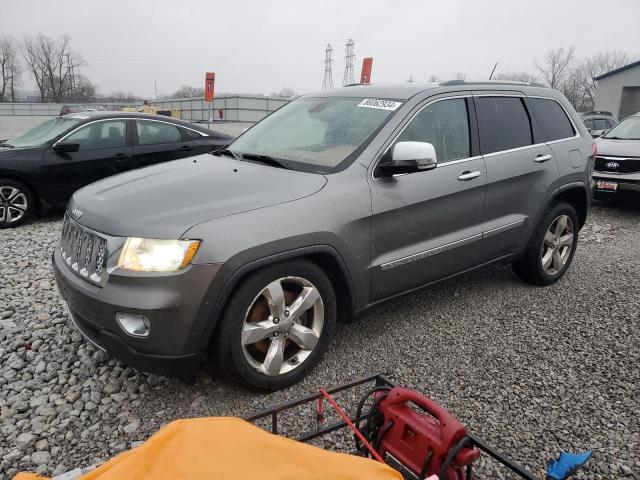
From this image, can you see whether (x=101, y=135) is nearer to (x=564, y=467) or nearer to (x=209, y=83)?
(x=564, y=467)

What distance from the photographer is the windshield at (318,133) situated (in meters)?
3.34

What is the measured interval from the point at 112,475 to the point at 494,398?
7.53ft

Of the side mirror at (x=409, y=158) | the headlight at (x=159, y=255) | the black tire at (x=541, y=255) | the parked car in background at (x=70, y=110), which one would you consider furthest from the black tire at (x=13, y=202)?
the black tire at (x=541, y=255)

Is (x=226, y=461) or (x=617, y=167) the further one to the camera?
(x=617, y=167)

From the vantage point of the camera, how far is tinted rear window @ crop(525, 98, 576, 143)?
177 inches

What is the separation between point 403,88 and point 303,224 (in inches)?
59.7

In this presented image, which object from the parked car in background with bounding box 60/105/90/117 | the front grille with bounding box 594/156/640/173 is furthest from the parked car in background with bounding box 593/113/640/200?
the parked car in background with bounding box 60/105/90/117

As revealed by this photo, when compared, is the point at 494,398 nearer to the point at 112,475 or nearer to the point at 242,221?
the point at 242,221

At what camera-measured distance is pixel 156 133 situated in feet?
25.3

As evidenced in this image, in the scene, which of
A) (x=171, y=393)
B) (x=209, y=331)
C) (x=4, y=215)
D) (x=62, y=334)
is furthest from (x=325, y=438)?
(x=4, y=215)

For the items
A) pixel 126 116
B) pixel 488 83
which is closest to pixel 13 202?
pixel 126 116

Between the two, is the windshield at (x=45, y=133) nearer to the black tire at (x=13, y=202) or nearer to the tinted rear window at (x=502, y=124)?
the black tire at (x=13, y=202)

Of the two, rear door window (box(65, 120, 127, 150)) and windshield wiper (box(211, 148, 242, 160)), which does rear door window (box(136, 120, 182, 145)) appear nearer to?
rear door window (box(65, 120, 127, 150))

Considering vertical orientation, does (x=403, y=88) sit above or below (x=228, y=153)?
above
